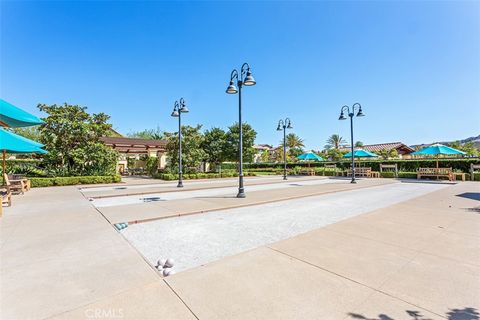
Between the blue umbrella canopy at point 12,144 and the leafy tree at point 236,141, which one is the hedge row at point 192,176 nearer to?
the leafy tree at point 236,141

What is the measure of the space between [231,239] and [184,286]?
2019 millimetres

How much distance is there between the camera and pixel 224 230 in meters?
5.52

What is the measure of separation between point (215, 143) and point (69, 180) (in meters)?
Answer: 14.7

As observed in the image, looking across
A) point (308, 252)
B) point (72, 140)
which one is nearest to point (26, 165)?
point (72, 140)

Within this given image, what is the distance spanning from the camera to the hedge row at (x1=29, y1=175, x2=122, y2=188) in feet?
48.2

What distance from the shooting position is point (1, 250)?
4156 mm

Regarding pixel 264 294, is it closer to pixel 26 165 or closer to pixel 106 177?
pixel 106 177

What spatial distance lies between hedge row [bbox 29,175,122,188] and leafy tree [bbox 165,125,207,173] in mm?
5639

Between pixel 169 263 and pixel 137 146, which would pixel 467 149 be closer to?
pixel 137 146

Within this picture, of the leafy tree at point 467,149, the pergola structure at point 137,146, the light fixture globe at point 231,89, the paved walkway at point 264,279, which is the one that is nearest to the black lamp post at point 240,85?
the light fixture globe at point 231,89

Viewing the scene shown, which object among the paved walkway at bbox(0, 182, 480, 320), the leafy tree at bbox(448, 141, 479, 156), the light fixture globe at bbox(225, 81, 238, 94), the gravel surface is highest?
the light fixture globe at bbox(225, 81, 238, 94)

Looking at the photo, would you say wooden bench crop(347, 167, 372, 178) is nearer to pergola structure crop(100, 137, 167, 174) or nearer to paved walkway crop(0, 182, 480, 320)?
paved walkway crop(0, 182, 480, 320)

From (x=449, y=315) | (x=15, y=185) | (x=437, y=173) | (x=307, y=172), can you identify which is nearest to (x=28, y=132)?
(x=15, y=185)

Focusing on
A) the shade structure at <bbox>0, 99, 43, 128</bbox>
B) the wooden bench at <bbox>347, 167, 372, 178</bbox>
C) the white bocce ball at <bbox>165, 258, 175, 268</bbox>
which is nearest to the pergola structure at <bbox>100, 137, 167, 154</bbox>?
the shade structure at <bbox>0, 99, 43, 128</bbox>
